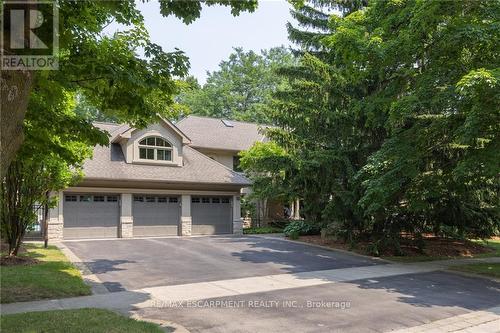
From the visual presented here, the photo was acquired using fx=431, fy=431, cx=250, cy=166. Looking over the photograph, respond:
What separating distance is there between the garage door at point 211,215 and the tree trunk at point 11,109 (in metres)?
18.8

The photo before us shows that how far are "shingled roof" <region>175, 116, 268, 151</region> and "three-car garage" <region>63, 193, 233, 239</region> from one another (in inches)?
220

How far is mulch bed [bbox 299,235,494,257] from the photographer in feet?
58.7

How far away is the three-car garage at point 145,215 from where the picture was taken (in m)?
20.5

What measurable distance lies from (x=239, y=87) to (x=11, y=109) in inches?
2088

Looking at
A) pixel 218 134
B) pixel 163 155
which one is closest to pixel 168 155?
pixel 163 155

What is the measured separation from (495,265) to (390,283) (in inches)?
243

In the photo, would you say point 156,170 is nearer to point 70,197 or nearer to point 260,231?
point 70,197

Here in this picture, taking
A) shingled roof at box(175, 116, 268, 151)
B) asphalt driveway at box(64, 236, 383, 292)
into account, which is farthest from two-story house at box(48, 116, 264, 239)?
shingled roof at box(175, 116, 268, 151)

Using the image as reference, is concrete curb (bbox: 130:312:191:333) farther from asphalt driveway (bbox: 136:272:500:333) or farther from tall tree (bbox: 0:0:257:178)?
tall tree (bbox: 0:0:257:178)

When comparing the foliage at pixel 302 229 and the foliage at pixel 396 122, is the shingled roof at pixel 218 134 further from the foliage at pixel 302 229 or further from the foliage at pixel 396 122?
the foliage at pixel 302 229

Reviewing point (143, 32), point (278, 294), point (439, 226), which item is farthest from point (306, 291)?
point (439, 226)

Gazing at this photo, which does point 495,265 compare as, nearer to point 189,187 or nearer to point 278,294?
point 278,294

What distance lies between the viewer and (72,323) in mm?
6555

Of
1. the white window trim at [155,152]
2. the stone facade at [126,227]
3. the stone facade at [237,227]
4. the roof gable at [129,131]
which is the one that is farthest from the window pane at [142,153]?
the stone facade at [237,227]
